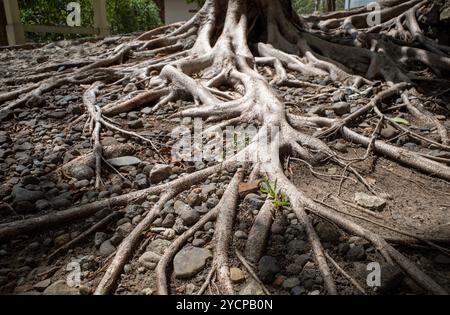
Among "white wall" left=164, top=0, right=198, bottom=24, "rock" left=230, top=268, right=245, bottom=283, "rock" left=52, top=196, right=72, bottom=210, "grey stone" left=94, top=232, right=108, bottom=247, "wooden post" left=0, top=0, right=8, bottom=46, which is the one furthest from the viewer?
"white wall" left=164, top=0, right=198, bottom=24

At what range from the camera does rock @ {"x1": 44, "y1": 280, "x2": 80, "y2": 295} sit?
5.01 feet

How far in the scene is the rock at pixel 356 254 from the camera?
165 centimetres

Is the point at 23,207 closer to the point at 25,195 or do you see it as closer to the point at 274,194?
the point at 25,195

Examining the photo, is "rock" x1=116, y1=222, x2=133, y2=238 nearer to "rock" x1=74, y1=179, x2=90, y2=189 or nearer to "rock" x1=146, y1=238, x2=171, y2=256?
"rock" x1=146, y1=238, x2=171, y2=256

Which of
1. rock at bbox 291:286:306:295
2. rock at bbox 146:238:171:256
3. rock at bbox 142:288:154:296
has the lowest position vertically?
rock at bbox 142:288:154:296

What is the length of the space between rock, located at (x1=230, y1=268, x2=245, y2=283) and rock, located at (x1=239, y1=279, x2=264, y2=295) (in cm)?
4

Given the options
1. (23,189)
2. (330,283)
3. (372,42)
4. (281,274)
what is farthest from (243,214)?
(372,42)

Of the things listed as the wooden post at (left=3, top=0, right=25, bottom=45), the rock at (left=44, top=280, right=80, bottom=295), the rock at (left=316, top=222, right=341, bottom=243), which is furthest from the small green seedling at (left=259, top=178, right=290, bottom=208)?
the wooden post at (left=3, top=0, right=25, bottom=45)

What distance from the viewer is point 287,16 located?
5.09 metres

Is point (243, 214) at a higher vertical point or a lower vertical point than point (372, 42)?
lower

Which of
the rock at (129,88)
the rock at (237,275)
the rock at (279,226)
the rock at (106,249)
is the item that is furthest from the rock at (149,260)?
the rock at (129,88)

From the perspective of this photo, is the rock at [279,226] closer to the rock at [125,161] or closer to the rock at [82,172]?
the rock at [125,161]
